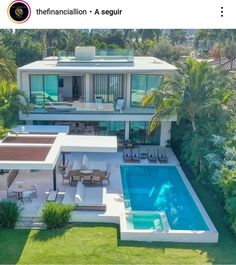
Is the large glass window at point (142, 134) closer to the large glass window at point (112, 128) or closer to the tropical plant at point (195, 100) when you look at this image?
the large glass window at point (112, 128)

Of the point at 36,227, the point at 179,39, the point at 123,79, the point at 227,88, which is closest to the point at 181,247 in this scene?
the point at 36,227

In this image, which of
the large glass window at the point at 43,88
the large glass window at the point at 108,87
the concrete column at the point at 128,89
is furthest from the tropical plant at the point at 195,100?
the large glass window at the point at 43,88

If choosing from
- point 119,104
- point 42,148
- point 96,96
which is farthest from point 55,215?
point 96,96

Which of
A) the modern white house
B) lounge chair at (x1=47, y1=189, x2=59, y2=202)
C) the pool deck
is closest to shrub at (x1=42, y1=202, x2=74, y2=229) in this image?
the pool deck

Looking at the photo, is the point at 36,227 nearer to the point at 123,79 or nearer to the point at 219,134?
the point at 219,134

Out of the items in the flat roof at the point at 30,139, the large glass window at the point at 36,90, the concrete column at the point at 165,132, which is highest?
the large glass window at the point at 36,90

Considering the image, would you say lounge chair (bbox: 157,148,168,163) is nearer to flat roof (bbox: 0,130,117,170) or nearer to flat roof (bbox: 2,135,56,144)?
flat roof (bbox: 0,130,117,170)
